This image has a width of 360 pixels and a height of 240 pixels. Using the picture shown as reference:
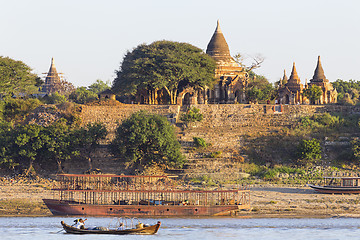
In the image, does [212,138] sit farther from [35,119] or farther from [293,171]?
[35,119]

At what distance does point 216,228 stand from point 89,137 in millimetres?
26719

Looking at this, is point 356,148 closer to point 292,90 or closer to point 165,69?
point 165,69

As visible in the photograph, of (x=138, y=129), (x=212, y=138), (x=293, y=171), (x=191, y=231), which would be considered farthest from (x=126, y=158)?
(x=191, y=231)

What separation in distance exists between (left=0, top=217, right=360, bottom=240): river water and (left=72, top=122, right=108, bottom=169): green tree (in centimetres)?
2029

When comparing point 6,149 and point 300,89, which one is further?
point 300,89

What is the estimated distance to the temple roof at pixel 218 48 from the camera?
4200 inches

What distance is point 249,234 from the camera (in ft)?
179

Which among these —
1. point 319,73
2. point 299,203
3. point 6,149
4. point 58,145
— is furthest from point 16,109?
point 319,73

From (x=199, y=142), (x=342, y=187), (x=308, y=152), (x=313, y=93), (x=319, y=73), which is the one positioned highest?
(x=319, y=73)

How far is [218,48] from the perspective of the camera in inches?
4230

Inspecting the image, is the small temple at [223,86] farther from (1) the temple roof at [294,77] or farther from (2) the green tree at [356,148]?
(2) the green tree at [356,148]

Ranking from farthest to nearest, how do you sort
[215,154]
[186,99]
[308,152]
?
[186,99] < [215,154] < [308,152]

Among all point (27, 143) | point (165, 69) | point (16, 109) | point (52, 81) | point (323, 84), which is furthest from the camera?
point (52, 81)

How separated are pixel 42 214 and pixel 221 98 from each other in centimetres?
4427
